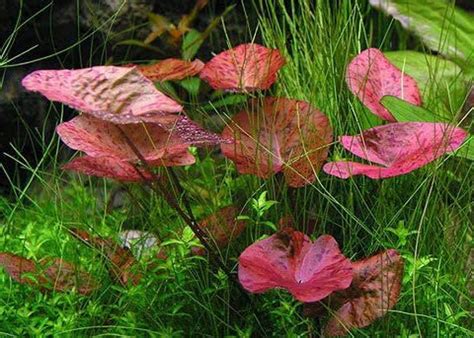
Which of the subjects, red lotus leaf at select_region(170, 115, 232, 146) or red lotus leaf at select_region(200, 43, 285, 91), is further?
red lotus leaf at select_region(200, 43, 285, 91)

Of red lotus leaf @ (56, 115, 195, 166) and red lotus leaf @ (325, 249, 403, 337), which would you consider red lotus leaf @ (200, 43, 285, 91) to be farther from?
red lotus leaf @ (325, 249, 403, 337)

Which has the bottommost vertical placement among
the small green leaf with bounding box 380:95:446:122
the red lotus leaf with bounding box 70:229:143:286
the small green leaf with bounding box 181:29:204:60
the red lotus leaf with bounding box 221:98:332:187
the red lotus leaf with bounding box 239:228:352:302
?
the red lotus leaf with bounding box 70:229:143:286

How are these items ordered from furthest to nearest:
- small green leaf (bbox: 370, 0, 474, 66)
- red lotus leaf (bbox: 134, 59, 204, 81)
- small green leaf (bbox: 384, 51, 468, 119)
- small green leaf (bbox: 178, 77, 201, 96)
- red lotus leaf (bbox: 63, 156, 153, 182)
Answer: small green leaf (bbox: 370, 0, 474, 66), small green leaf (bbox: 178, 77, 201, 96), small green leaf (bbox: 384, 51, 468, 119), red lotus leaf (bbox: 134, 59, 204, 81), red lotus leaf (bbox: 63, 156, 153, 182)

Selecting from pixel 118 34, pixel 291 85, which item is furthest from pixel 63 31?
pixel 291 85

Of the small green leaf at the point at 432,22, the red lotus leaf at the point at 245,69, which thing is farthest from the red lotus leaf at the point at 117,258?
the small green leaf at the point at 432,22

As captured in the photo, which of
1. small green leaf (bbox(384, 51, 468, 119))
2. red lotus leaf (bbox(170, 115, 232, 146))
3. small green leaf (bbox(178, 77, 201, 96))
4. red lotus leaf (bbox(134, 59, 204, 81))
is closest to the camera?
red lotus leaf (bbox(170, 115, 232, 146))

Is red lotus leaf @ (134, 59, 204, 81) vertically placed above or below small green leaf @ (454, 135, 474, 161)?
above

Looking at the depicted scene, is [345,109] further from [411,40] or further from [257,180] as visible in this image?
[411,40]

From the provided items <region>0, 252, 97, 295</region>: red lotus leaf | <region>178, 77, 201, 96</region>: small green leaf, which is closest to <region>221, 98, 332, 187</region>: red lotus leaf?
<region>0, 252, 97, 295</region>: red lotus leaf
